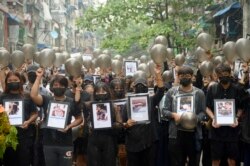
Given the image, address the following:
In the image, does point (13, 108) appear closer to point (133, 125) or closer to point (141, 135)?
point (133, 125)

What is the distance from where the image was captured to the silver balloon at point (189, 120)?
24.8 feet

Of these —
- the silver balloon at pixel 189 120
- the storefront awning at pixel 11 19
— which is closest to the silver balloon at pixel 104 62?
the silver balloon at pixel 189 120

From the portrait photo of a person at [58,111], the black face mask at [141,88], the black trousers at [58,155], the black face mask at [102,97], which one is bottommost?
the black trousers at [58,155]

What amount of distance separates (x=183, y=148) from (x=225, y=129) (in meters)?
0.67

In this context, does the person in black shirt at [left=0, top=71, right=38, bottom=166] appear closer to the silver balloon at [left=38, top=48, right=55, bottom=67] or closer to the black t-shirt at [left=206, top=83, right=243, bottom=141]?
the silver balloon at [left=38, top=48, right=55, bottom=67]

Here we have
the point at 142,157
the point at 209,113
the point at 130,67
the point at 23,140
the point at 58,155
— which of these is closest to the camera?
the point at 58,155

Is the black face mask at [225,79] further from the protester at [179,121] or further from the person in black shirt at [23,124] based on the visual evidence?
the person in black shirt at [23,124]

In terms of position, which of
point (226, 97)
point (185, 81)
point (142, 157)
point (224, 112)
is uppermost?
point (185, 81)

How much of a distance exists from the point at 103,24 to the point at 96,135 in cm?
1543

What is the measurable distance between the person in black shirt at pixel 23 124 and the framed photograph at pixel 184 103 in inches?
81.3

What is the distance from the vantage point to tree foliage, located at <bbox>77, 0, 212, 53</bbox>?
879 inches

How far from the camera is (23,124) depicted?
25.3 ft

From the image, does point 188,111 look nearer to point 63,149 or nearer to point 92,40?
point 63,149

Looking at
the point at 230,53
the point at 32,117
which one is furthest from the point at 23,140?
the point at 230,53
